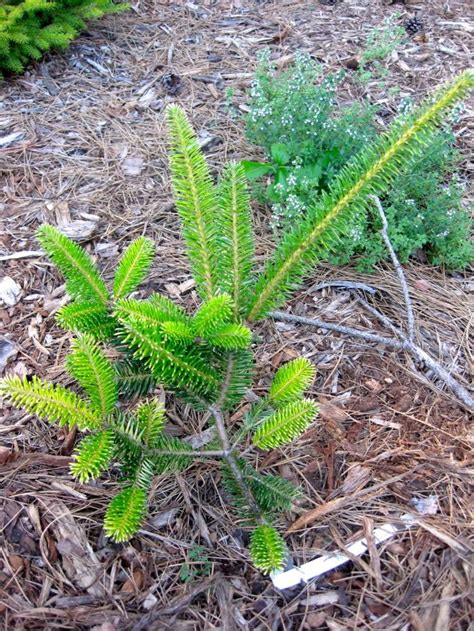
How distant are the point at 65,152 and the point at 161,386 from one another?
6.05ft

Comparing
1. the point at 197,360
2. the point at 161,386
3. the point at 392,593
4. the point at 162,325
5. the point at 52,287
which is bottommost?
the point at 392,593

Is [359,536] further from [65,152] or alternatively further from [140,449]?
[65,152]

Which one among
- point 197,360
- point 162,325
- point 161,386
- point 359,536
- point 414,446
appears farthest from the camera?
point 161,386

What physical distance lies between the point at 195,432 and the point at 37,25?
313 cm

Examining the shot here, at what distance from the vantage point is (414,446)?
199cm

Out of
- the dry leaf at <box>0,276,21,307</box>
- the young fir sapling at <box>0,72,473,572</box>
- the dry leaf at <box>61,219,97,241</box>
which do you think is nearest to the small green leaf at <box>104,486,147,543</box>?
the young fir sapling at <box>0,72,473,572</box>

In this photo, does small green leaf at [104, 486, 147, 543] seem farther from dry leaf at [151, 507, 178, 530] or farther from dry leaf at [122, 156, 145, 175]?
dry leaf at [122, 156, 145, 175]

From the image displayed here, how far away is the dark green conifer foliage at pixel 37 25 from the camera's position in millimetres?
3422

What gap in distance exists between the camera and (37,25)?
3691 millimetres

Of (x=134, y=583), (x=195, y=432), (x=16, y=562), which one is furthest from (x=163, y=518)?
(x=16, y=562)

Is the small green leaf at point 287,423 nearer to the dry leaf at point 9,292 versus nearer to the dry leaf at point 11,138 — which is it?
the dry leaf at point 9,292

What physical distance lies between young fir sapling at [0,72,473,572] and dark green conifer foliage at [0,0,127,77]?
262 cm

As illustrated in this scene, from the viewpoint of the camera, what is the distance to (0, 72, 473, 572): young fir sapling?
1357mm

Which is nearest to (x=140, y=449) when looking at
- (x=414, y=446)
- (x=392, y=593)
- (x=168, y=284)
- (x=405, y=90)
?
(x=392, y=593)
